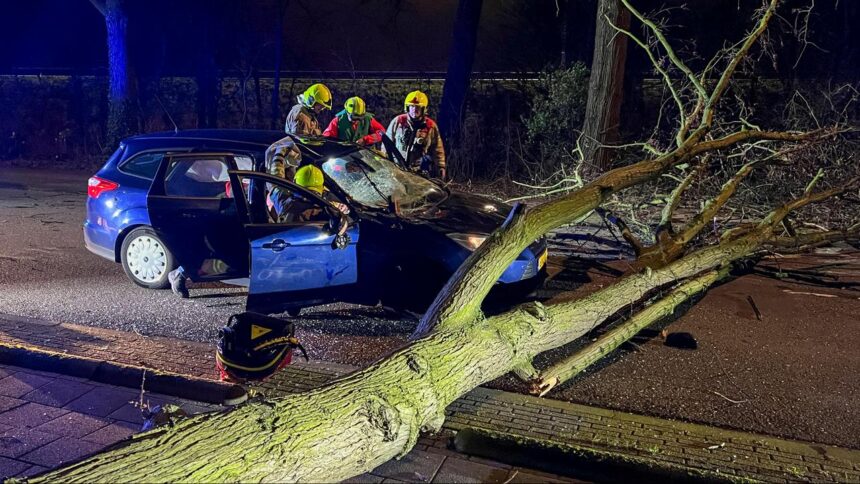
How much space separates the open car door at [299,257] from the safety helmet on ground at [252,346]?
1341mm

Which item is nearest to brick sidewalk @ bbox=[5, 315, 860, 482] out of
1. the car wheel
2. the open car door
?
the open car door

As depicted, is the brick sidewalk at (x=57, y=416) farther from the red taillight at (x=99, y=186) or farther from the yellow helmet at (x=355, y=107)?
the yellow helmet at (x=355, y=107)

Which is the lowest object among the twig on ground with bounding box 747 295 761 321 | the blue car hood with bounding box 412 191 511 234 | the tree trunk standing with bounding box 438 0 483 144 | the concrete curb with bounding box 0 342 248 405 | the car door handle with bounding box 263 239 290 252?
the concrete curb with bounding box 0 342 248 405

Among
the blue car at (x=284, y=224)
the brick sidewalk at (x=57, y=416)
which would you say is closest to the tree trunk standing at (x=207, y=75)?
the blue car at (x=284, y=224)

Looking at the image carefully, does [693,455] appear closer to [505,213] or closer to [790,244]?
[505,213]

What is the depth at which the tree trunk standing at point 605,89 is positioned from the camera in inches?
480

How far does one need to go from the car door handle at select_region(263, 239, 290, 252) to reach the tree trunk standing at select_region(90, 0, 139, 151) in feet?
44.7

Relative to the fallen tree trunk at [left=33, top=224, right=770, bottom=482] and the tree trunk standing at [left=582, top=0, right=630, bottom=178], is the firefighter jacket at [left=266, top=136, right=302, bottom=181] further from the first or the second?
the tree trunk standing at [left=582, top=0, right=630, bottom=178]

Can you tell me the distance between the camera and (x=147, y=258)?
22.7 feet

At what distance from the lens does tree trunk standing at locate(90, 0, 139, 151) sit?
695 inches

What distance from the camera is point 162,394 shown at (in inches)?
178

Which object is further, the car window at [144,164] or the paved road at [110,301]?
the car window at [144,164]

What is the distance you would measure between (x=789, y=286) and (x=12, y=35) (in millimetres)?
30928

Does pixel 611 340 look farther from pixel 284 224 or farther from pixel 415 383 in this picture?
pixel 284 224
